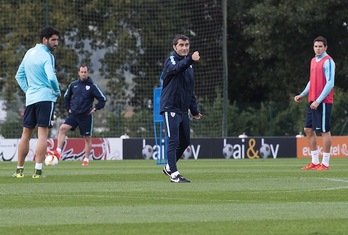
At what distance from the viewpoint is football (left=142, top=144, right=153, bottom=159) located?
31344 mm

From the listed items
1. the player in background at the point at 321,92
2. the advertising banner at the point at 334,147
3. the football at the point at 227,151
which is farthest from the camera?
the football at the point at 227,151

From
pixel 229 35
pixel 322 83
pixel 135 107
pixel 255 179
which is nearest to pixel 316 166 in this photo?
pixel 322 83

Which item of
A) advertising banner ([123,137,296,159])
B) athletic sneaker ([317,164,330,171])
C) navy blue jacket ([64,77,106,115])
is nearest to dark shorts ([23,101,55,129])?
athletic sneaker ([317,164,330,171])

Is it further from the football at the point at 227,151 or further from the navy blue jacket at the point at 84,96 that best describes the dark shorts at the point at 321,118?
the football at the point at 227,151

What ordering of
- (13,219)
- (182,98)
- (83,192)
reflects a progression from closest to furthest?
(13,219)
(83,192)
(182,98)

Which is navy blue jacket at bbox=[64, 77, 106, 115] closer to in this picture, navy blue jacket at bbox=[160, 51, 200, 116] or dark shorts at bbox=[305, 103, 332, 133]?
dark shorts at bbox=[305, 103, 332, 133]

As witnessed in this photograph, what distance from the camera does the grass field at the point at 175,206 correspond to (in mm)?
8703

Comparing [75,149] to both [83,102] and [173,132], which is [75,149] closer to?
[83,102]

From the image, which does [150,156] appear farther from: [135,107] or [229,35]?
[229,35]

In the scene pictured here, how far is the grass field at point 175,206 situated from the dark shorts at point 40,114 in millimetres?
800

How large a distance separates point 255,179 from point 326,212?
5.93m

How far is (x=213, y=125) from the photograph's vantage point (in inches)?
1389

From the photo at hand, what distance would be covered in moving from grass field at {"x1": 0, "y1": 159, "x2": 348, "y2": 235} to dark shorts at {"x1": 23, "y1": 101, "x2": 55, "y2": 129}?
800 millimetres

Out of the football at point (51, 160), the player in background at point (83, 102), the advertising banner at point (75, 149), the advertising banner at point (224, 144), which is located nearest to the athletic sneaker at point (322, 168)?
the football at point (51, 160)
